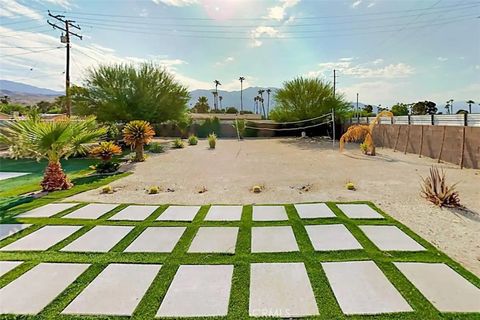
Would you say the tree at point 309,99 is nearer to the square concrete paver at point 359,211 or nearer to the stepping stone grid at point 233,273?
the square concrete paver at point 359,211

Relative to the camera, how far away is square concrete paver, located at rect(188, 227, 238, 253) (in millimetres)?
2812

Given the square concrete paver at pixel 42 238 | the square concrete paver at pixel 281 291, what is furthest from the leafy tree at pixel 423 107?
the square concrete paver at pixel 42 238

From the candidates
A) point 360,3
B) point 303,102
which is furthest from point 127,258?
point 303,102

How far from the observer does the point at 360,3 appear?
9.85 meters

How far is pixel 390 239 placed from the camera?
2.98 metres

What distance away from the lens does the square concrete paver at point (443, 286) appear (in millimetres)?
1919

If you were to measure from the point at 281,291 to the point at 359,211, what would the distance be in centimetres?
236

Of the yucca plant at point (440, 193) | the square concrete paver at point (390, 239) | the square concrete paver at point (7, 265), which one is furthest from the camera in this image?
the yucca plant at point (440, 193)

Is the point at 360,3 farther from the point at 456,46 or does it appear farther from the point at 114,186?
the point at 114,186

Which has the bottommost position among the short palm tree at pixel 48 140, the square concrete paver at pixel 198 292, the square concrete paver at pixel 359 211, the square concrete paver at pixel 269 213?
the square concrete paver at pixel 198 292

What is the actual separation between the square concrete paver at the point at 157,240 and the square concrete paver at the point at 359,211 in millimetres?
2385

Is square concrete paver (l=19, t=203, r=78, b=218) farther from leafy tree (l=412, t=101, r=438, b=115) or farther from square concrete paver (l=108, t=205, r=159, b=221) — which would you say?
leafy tree (l=412, t=101, r=438, b=115)

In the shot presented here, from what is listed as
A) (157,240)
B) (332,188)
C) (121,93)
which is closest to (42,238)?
(157,240)

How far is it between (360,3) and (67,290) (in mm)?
12008
